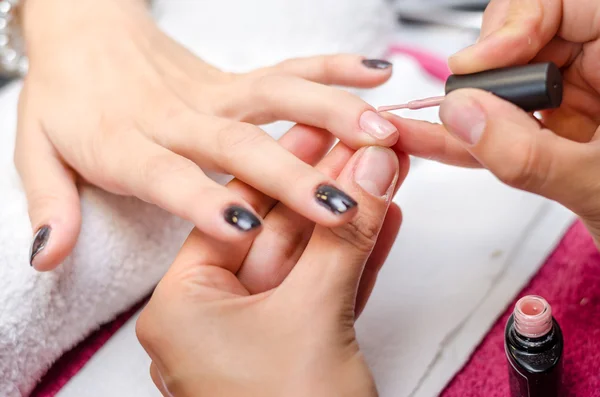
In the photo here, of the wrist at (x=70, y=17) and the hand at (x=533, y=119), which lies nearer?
the hand at (x=533, y=119)

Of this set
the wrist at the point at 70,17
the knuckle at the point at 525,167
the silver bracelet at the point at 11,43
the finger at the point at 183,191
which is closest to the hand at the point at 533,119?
the knuckle at the point at 525,167

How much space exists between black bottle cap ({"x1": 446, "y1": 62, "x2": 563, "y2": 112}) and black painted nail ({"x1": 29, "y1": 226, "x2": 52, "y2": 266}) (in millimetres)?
487

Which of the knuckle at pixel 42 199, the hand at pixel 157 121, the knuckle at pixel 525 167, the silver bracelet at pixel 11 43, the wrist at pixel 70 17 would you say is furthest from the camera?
the silver bracelet at pixel 11 43

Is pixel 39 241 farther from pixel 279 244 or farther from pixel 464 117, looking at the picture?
pixel 464 117

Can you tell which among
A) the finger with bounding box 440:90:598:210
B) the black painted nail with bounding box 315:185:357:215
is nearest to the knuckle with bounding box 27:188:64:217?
the black painted nail with bounding box 315:185:357:215

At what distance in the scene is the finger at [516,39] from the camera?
612 mm

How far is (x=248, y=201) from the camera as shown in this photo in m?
0.68

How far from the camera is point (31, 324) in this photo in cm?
70

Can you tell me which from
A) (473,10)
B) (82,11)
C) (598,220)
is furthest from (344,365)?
(473,10)

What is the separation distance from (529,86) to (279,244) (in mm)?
298

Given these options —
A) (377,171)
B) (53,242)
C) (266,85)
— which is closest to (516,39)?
(377,171)

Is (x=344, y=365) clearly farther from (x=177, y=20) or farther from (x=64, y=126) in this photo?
(x=177, y=20)

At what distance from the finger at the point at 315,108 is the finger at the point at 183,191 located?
5.3 inches

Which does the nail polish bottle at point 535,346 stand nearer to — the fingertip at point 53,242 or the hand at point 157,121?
the hand at point 157,121
